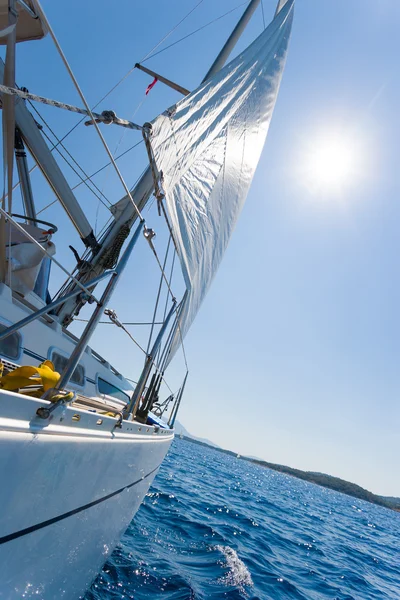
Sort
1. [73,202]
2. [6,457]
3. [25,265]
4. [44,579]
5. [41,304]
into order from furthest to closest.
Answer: [73,202]
[41,304]
[25,265]
[44,579]
[6,457]

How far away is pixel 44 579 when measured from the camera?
2.54m

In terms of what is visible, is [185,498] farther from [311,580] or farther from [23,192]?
[23,192]

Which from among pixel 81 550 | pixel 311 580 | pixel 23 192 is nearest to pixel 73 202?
pixel 23 192

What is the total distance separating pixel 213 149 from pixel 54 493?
5394 mm

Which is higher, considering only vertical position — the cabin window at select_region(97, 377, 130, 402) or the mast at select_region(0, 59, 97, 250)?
the mast at select_region(0, 59, 97, 250)

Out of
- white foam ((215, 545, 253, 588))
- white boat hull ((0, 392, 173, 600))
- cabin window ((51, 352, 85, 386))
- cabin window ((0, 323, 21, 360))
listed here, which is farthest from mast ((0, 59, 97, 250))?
white foam ((215, 545, 253, 588))

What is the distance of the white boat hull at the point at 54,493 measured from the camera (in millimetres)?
1880

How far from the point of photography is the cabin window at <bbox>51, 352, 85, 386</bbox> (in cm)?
552

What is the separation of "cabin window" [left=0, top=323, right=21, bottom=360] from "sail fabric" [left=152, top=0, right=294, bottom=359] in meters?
2.36

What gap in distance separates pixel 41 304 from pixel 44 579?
Result: 431 cm

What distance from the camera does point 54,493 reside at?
7.57 ft

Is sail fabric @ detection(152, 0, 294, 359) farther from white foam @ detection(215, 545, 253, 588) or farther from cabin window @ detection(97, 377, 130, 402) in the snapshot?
white foam @ detection(215, 545, 253, 588)

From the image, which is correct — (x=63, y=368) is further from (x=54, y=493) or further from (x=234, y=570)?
(x=234, y=570)

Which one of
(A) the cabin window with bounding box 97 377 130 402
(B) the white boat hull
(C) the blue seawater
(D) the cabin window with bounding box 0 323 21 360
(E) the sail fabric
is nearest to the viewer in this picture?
(B) the white boat hull
